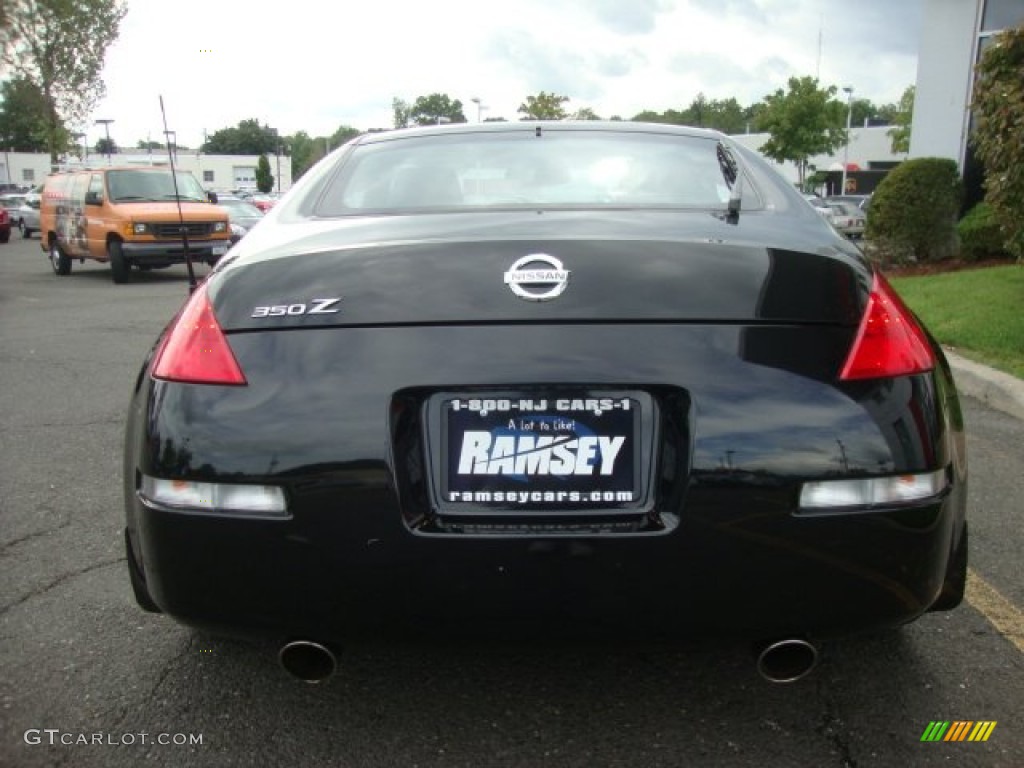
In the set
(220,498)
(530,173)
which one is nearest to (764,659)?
(220,498)

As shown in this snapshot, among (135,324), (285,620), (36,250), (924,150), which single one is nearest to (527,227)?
(285,620)

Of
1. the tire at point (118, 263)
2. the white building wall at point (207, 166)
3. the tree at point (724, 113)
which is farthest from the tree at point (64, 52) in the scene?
the tree at point (724, 113)

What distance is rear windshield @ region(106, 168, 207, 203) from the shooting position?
15.6 m

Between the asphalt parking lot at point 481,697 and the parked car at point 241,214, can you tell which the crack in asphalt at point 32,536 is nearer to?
the asphalt parking lot at point 481,697

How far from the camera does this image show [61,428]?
5305 millimetres

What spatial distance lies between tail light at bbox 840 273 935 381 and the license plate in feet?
1.56

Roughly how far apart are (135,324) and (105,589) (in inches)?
296

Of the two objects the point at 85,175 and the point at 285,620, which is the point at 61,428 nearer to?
the point at 285,620

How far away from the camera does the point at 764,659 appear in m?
1.97

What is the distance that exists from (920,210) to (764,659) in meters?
11.3

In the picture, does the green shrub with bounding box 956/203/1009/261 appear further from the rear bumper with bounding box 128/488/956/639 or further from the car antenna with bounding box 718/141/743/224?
the rear bumper with bounding box 128/488/956/639

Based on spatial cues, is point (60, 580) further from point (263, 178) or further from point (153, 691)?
point (263, 178)

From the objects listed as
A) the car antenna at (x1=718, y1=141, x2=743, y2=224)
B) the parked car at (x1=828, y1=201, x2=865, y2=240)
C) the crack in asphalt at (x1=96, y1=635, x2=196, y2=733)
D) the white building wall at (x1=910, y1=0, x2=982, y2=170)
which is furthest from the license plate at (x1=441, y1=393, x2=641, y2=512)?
the parked car at (x1=828, y1=201, x2=865, y2=240)

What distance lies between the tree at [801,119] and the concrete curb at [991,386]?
127 ft
